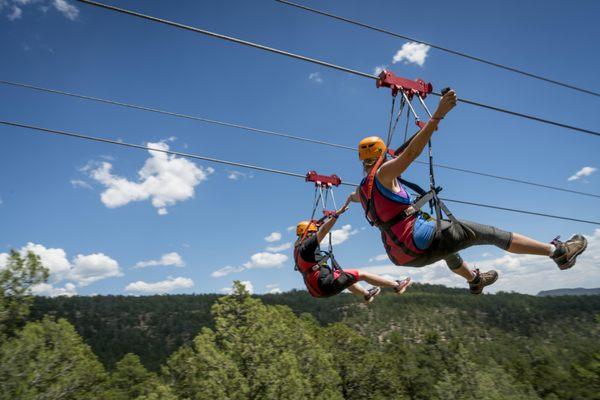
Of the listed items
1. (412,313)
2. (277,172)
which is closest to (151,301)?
(412,313)

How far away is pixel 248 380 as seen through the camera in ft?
76.3

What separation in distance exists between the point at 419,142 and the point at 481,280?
8.00ft

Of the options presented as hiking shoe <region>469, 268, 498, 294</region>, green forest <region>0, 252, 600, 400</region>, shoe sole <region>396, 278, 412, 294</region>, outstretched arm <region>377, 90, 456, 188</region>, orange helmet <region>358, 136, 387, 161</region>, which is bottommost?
green forest <region>0, 252, 600, 400</region>

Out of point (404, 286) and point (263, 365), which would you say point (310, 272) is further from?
point (263, 365)

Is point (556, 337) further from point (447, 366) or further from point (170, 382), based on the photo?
point (170, 382)

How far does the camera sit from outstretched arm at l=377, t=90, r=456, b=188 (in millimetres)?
3379

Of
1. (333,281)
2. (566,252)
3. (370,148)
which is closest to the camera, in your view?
(566,252)

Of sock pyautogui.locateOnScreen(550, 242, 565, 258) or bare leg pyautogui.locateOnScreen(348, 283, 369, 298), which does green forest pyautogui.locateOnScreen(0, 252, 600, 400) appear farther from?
sock pyautogui.locateOnScreen(550, 242, 565, 258)

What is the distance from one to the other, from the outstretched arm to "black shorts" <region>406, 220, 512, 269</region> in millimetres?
721

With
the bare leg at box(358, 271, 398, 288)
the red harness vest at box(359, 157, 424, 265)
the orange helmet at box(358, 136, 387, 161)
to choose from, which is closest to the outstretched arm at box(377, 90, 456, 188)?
the red harness vest at box(359, 157, 424, 265)

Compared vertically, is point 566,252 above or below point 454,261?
below

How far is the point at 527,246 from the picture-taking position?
3.91 m

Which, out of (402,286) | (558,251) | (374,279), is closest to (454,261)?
(558,251)

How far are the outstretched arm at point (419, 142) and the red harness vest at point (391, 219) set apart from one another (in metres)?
0.29
